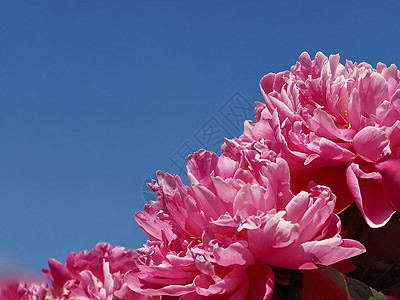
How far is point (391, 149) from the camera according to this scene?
591 mm

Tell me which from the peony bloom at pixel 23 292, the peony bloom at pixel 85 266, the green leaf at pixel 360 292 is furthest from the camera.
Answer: the peony bloom at pixel 85 266

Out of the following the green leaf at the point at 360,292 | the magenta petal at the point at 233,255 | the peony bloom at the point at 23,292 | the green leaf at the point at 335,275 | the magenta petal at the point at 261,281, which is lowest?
the green leaf at the point at 360,292

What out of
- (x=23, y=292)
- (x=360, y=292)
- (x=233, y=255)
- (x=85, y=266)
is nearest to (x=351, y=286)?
(x=360, y=292)

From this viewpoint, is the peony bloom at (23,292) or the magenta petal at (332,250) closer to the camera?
the magenta petal at (332,250)

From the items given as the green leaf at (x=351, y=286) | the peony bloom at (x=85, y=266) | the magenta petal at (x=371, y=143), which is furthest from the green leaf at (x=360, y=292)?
the peony bloom at (x=85, y=266)

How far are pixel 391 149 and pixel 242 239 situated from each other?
19cm

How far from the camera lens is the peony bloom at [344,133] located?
1.87 feet

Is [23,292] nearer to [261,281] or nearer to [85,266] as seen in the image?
[85,266]

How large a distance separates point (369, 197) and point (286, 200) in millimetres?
88

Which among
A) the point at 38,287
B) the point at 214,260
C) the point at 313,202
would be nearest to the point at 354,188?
the point at 313,202

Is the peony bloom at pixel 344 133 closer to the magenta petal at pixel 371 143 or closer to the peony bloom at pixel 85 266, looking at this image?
the magenta petal at pixel 371 143

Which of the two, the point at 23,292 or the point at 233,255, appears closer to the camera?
the point at 233,255

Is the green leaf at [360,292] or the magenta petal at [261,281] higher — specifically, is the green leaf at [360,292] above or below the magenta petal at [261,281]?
below

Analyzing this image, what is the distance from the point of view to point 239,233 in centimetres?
57
